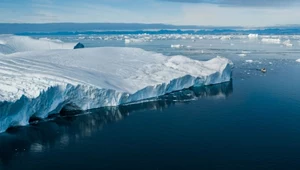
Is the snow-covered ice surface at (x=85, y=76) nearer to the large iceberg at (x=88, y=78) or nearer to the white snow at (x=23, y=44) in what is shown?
the large iceberg at (x=88, y=78)

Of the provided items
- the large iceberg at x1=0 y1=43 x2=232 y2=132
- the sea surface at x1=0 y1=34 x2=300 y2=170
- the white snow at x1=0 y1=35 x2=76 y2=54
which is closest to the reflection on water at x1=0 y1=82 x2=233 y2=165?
the sea surface at x1=0 y1=34 x2=300 y2=170

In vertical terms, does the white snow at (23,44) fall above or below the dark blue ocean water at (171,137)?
above

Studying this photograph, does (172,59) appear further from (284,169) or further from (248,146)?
(284,169)

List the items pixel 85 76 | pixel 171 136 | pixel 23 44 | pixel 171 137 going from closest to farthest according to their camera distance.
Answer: pixel 171 137 → pixel 171 136 → pixel 85 76 → pixel 23 44

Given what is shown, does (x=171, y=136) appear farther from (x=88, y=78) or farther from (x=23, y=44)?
(x=23, y=44)

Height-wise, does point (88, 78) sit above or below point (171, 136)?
above

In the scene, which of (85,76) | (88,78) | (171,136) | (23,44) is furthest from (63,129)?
(23,44)

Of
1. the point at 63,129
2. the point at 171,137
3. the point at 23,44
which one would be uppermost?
the point at 23,44

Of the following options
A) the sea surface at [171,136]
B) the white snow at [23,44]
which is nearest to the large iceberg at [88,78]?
the sea surface at [171,136]
